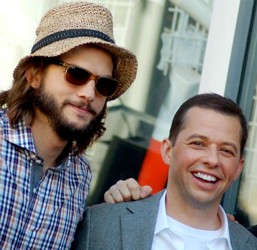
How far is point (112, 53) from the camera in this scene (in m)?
2.93

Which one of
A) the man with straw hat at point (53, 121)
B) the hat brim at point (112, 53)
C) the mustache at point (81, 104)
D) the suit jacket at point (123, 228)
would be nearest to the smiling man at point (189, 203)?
the suit jacket at point (123, 228)

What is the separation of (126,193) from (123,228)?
197 mm

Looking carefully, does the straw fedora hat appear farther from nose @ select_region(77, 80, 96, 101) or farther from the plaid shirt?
the plaid shirt

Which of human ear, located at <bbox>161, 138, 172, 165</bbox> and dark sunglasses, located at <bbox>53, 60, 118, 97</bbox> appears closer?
dark sunglasses, located at <bbox>53, 60, 118, 97</bbox>

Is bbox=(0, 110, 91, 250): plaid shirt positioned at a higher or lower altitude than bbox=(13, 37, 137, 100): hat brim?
lower

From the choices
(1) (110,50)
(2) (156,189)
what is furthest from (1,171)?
(2) (156,189)

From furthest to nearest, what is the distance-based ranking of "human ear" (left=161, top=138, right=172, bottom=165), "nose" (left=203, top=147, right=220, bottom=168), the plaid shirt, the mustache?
"human ear" (left=161, top=138, right=172, bottom=165) → "nose" (left=203, top=147, right=220, bottom=168) → the mustache → the plaid shirt

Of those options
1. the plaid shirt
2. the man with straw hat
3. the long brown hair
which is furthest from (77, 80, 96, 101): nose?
the plaid shirt

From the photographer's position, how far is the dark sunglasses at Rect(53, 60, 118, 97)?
274cm

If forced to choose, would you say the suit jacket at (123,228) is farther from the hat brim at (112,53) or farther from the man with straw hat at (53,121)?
the hat brim at (112,53)

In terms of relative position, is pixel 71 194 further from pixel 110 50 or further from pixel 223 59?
pixel 223 59

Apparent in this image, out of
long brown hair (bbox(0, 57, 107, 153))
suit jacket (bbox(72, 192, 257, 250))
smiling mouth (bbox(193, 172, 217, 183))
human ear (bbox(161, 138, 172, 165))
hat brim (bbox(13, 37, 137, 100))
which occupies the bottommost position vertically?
suit jacket (bbox(72, 192, 257, 250))

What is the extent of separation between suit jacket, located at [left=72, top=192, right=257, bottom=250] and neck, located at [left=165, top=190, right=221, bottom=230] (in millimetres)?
65

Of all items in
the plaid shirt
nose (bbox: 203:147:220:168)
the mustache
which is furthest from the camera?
nose (bbox: 203:147:220:168)
